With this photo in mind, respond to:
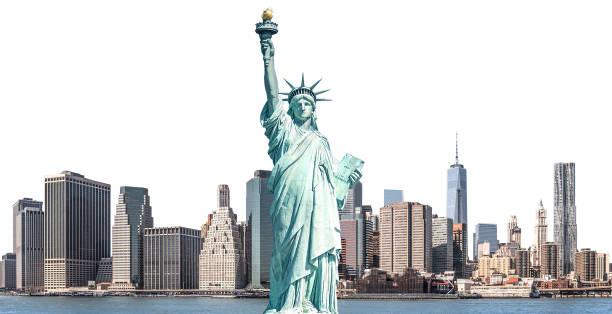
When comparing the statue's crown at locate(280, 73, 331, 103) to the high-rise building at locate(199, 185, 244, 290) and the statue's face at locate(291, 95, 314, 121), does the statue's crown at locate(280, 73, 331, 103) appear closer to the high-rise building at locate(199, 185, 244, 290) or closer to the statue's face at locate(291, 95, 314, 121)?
the statue's face at locate(291, 95, 314, 121)

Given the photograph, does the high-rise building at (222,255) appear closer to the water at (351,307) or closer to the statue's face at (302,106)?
the water at (351,307)

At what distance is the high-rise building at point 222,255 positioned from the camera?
18388 cm

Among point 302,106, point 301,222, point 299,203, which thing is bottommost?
point 301,222

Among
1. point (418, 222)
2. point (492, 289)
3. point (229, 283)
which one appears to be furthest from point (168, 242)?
point (492, 289)

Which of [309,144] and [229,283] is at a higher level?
[309,144]

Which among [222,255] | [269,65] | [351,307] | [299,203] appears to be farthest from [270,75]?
[222,255]

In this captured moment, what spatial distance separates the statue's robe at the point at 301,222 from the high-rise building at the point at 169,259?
570 feet

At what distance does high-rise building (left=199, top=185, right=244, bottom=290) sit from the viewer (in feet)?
603

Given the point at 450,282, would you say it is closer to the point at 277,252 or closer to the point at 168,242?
the point at 168,242

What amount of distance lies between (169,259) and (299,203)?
177m

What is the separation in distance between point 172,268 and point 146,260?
20.9 ft

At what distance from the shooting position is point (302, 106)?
68.0ft

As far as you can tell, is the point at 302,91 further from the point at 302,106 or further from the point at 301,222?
the point at 301,222

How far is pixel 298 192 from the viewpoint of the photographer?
20.3m
